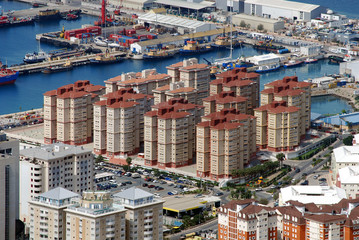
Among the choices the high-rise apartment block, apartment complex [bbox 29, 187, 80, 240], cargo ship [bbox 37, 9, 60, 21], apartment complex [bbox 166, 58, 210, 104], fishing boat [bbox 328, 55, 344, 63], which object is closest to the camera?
apartment complex [bbox 29, 187, 80, 240]

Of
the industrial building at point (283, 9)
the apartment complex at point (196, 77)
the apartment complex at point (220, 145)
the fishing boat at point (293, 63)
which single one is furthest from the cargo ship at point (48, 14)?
the apartment complex at point (220, 145)

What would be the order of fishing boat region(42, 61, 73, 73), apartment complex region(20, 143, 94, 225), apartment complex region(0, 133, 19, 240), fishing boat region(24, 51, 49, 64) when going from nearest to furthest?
1. apartment complex region(0, 133, 19, 240)
2. apartment complex region(20, 143, 94, 225)
3. fishing boat region(42, 61, 73, 73)
4. fishing boat region(24, 51, 49, 64)

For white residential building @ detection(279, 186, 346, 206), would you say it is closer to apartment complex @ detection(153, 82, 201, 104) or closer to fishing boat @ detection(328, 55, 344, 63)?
apartment complex @ detection(153, 82, 201, 104)

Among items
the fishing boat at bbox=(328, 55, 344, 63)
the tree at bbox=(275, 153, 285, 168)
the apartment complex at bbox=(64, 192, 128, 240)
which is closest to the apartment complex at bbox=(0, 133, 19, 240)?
the apartment complex at bbox=(64, 192, 128, 240)

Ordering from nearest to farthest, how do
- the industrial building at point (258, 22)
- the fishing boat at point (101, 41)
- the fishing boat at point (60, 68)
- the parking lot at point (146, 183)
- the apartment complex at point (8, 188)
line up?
1. the apartment complex at point (8, 188)
2. the parking lot at point (146, 183)
3. the fishing boat at point (60, 68)
4. the fishing boat at point (101, 41)
5. the industrial building at point (258, 22)

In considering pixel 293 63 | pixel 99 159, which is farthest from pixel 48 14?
pixel 99 159

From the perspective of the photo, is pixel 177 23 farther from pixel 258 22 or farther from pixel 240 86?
pixel 240 86

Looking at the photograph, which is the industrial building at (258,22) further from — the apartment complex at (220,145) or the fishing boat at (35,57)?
the apartment complex at (220,145)

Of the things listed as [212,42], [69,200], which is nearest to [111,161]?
[69,200]
